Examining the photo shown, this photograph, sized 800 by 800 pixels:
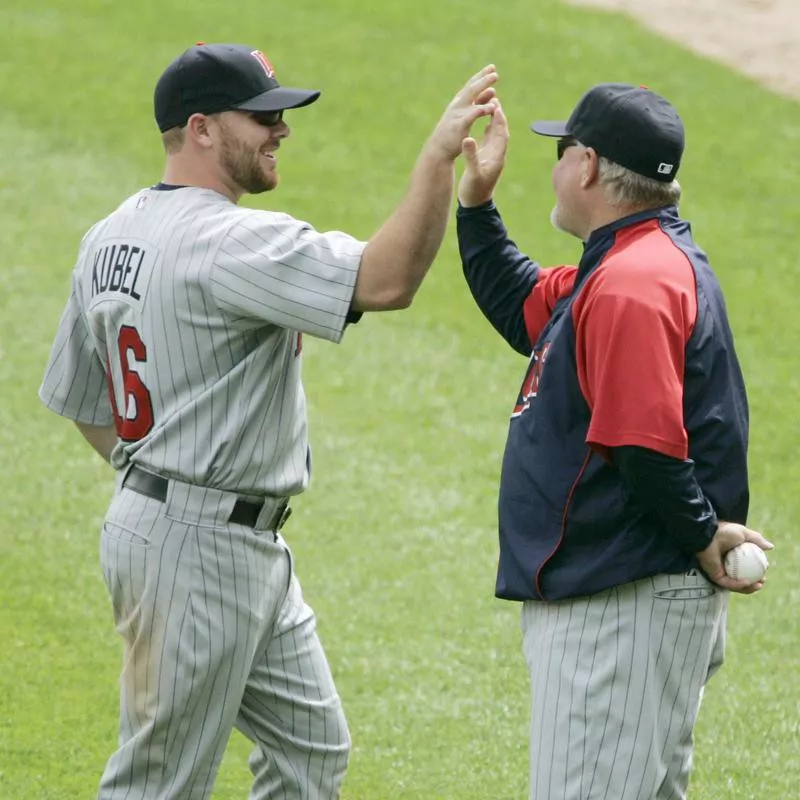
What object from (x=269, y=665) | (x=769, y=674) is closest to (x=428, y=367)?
(x=769, y=674)

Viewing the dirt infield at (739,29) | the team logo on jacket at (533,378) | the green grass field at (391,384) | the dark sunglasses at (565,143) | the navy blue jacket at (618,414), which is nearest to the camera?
the navy blue jacket at (618,414)

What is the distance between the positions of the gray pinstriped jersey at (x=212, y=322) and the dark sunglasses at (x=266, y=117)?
0.20 meters

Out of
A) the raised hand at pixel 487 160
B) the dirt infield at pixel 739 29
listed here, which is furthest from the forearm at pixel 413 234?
the dirt infield at pixel 739 29

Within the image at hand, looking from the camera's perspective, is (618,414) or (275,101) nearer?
(618,414)

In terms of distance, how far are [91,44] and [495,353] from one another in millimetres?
6544

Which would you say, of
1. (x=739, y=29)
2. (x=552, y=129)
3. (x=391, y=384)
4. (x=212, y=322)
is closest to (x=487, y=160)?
(x=552, y=129)

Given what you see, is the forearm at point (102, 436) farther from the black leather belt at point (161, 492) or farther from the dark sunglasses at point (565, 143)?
the dark sunglasses at point (565, 143)

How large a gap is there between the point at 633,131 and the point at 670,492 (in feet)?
2.66

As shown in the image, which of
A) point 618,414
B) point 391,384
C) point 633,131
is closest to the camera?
point 618,414

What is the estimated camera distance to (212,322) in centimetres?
346

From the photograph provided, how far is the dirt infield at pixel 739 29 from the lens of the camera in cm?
1359

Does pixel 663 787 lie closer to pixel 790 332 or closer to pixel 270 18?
pixel 790 332

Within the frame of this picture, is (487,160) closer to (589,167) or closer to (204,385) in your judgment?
(589,167)

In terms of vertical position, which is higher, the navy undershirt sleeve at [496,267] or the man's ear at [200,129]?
the man's ear at [200,129]
